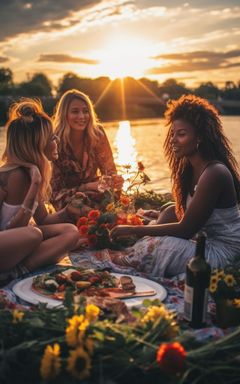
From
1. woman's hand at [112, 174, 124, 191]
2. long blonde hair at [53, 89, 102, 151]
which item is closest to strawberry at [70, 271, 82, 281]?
woman's hand at [112, 174, 124, 191]

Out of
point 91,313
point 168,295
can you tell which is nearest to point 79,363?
point 91,313

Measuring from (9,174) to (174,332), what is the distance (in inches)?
69.9

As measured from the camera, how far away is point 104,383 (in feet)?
6.99

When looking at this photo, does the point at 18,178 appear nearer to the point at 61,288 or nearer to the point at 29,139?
the point at 29,139

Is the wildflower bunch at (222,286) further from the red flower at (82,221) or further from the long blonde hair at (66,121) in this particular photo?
the long blonde hair at (66,121)

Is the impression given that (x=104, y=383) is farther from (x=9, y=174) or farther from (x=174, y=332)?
(x=9, y=174)

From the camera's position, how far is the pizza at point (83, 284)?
2.99m

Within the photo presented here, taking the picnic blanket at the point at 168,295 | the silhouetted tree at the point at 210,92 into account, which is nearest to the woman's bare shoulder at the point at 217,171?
the picnic blanket at the point at 168,295

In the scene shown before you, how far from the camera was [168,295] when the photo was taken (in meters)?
3.28

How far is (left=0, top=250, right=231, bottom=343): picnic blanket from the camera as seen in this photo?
2.69m

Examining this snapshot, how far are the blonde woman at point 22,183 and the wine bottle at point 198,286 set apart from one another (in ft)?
4.33

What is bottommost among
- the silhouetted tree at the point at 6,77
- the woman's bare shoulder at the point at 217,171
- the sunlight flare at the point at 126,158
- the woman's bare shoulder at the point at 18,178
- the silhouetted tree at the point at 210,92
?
the sunlight flare at the point at 126,158

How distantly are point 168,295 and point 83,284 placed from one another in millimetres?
581

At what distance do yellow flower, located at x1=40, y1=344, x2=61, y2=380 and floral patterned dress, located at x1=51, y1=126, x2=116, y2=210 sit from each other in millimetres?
3259
